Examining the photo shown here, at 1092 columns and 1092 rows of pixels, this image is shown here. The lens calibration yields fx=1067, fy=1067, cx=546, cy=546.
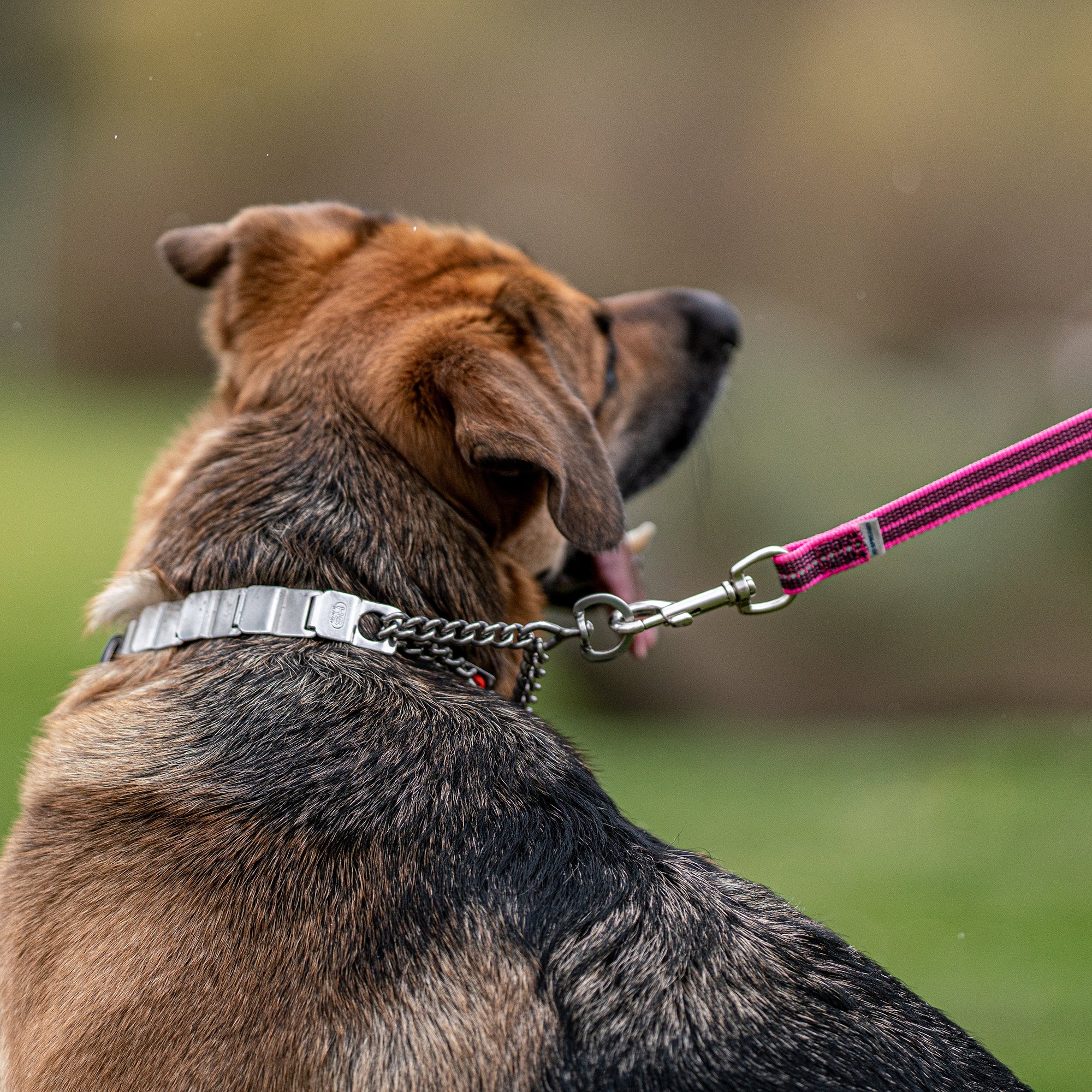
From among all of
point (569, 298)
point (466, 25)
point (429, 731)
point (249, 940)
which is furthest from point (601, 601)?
point (466, 25)

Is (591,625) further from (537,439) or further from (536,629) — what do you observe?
(537,439)

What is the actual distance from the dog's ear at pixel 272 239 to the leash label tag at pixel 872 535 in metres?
1.51

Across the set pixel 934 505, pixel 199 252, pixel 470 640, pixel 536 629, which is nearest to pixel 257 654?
pixel 470 640

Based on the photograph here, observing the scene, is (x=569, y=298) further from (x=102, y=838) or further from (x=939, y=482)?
(x=102, y=838)

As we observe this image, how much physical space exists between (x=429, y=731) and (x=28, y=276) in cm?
1571

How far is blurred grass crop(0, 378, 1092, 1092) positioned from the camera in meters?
4.10

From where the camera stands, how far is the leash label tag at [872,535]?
250 centimetres

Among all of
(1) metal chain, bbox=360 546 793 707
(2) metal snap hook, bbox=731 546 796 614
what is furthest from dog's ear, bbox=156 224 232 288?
(2) metal snap hook, bbox=731 546 796 614

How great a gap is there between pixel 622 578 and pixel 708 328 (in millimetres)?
828

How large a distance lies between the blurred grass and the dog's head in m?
0.67

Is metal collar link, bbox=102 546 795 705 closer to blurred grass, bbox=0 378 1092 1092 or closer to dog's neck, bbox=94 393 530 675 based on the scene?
dog's neck, bbox=94 393 530 675

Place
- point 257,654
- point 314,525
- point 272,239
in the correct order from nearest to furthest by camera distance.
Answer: point 257,654, point 314,525, point 272,239

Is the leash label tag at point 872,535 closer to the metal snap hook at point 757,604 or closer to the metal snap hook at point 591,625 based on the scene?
the metal snap hook at point 757,604

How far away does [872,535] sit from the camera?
251 cm
